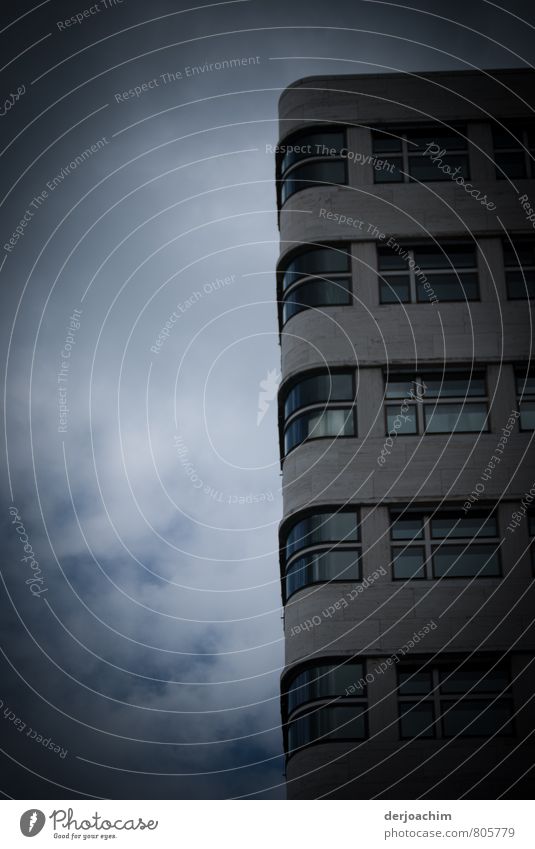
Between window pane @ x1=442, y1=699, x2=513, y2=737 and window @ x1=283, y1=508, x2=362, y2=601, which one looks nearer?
window pane @ x1=442, y1=699, x2=513, y2=737

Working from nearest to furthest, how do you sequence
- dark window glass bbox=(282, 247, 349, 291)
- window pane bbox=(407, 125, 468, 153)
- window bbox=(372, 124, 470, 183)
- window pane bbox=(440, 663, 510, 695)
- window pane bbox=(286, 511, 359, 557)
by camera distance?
window pane bbox=(440, 663, 510, 695), window pane bbox=(286, 511, 359, 557), dark window glass bbox=(282, 247, 349, 291), window bbox=(372, 124, 470, 183), window pane bbox=(407, 125, 468, 153)

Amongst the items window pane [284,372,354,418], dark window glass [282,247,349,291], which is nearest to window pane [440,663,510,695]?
window pane [284,372,354,418]

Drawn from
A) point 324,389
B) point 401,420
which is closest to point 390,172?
point 324,389

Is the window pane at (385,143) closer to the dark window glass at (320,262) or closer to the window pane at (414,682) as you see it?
the dark window glass at (320,262)

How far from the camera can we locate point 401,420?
30766 mm

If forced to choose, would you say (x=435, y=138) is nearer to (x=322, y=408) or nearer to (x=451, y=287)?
(x=451, y=287)

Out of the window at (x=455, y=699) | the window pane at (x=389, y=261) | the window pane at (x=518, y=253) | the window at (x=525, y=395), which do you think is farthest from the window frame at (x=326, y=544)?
the window pane at (x=518, y=253)

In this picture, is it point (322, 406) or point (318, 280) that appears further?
point (318, 280)

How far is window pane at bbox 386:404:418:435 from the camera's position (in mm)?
30641

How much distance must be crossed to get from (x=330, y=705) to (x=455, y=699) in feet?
9.66

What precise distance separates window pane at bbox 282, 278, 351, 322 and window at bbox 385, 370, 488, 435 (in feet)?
8.48

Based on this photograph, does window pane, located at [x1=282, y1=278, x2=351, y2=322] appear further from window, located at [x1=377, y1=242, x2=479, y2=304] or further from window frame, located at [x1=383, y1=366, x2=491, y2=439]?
window frame, located at [x1=383, y1=366, x2=491, y2=439]

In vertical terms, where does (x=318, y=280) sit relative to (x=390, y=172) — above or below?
below

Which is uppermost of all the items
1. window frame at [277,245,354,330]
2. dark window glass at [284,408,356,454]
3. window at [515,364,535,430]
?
window frame at [277,245,354,330]
